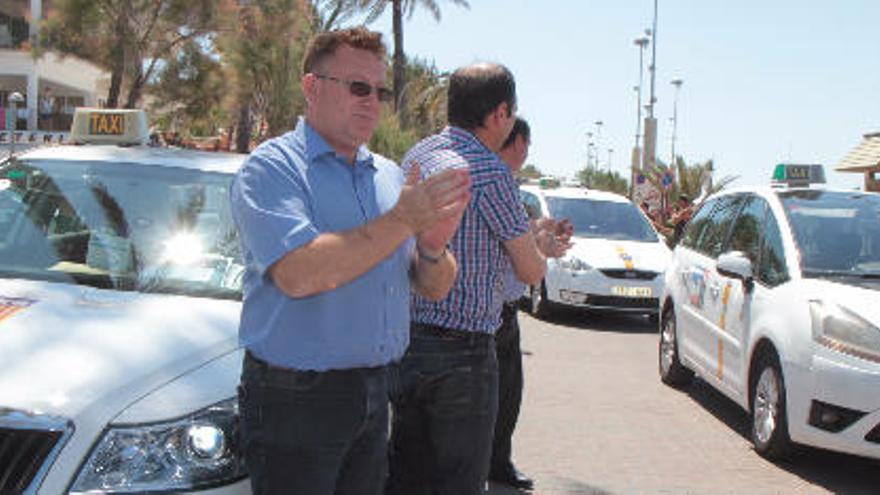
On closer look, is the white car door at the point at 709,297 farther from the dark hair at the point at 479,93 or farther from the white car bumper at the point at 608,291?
the white car bumper at the point at 608,291

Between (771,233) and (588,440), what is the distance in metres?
1.80

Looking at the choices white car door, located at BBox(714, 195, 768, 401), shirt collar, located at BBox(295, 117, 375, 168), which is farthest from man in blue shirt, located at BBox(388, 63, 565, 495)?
white car door, located at BBox(714, 195, 768, 401)

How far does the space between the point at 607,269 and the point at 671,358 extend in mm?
4017

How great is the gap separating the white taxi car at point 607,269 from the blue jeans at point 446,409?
877 centimetres

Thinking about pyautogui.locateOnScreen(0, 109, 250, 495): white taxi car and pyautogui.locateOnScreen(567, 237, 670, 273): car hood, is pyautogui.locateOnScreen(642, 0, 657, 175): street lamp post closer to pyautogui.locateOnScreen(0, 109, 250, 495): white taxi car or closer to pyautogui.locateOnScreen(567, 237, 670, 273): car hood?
pyautogui.locateOnScreen(567, 237, 670, 273): car hood

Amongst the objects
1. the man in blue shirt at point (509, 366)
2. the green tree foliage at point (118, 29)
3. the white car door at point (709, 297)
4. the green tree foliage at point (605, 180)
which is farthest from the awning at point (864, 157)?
the green tree foliage at point (605, 180)

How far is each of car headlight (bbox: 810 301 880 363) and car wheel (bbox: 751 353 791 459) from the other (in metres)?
0.42

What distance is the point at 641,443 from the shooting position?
670 cm

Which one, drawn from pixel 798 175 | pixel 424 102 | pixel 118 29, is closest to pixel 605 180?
pixel 424 102

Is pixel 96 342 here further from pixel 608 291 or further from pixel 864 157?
pixel 864 157

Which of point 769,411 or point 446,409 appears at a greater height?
point 446,409

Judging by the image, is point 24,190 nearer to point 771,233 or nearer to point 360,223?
point 360,223

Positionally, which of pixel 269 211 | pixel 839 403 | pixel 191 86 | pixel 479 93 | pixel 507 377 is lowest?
pixel 839 403

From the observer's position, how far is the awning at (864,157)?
27.8 metres
